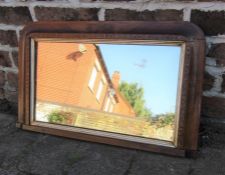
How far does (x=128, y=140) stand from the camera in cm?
135

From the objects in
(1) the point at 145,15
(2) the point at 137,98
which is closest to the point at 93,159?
(2) the point at 137,98

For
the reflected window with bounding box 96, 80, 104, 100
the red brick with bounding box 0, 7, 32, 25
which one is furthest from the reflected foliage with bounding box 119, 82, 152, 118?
the red brick with bounding box 0, 7, 32, 25

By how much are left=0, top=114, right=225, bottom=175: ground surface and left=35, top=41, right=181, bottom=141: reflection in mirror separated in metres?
0.09

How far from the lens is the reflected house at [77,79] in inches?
55.5

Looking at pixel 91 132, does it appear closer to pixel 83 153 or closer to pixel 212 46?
pixel 83 153

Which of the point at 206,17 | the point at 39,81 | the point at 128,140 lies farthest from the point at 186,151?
the point at 39,81

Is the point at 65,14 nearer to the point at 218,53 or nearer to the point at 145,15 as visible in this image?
the point at 145,15

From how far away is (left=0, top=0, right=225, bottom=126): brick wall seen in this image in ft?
4.21

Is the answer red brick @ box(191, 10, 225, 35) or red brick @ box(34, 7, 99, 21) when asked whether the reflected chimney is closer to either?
red brick @ box(34, 7, 99, 21)

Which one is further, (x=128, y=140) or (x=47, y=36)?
(x=47, y=36)

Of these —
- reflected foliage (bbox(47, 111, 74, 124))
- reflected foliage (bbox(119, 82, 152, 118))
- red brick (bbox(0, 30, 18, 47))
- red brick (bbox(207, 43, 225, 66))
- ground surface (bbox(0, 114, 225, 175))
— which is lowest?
ground surface (bbox(0, 114, 225, 175))

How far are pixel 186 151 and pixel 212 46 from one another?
1.22 feet

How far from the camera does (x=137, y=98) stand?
4.50ft

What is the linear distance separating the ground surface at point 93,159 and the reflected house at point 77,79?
6.1 inches
